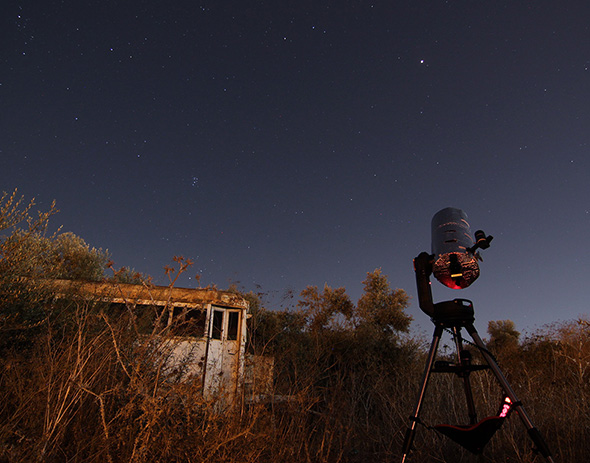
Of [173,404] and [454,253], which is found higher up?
[454,253]

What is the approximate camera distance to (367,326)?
48.4ft

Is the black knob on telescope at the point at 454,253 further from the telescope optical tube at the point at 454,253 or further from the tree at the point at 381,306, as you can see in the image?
the tree at the point at 381,306

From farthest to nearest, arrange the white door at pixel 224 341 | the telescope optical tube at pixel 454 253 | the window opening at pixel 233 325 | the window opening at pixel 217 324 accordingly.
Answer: the window opening at pixel 233 325 → the window opening at pixel 217 324 → the white door at pixel 224 341 → the telescope optical tube at pixel 454 253

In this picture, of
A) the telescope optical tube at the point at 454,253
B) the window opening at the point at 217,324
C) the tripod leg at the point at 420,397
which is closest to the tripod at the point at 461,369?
the tripod leg at the point at 420,397

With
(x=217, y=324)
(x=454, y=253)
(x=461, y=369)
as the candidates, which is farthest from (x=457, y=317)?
(x=217, y=324)

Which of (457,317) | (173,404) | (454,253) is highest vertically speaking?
(454,253)

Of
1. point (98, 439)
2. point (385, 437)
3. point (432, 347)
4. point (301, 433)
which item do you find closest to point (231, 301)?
point (385, 437)

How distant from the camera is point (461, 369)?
2176 mm

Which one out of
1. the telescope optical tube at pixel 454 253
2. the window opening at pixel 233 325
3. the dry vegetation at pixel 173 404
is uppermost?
the telescope optical tube at pixel 454 253

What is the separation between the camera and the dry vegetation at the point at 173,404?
83.7 inches

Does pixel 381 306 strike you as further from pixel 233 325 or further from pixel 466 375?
pixel 466 375

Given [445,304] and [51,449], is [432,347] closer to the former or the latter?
[445,304]

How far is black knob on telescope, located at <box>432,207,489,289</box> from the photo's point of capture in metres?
2.48

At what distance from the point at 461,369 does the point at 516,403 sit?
354mm
